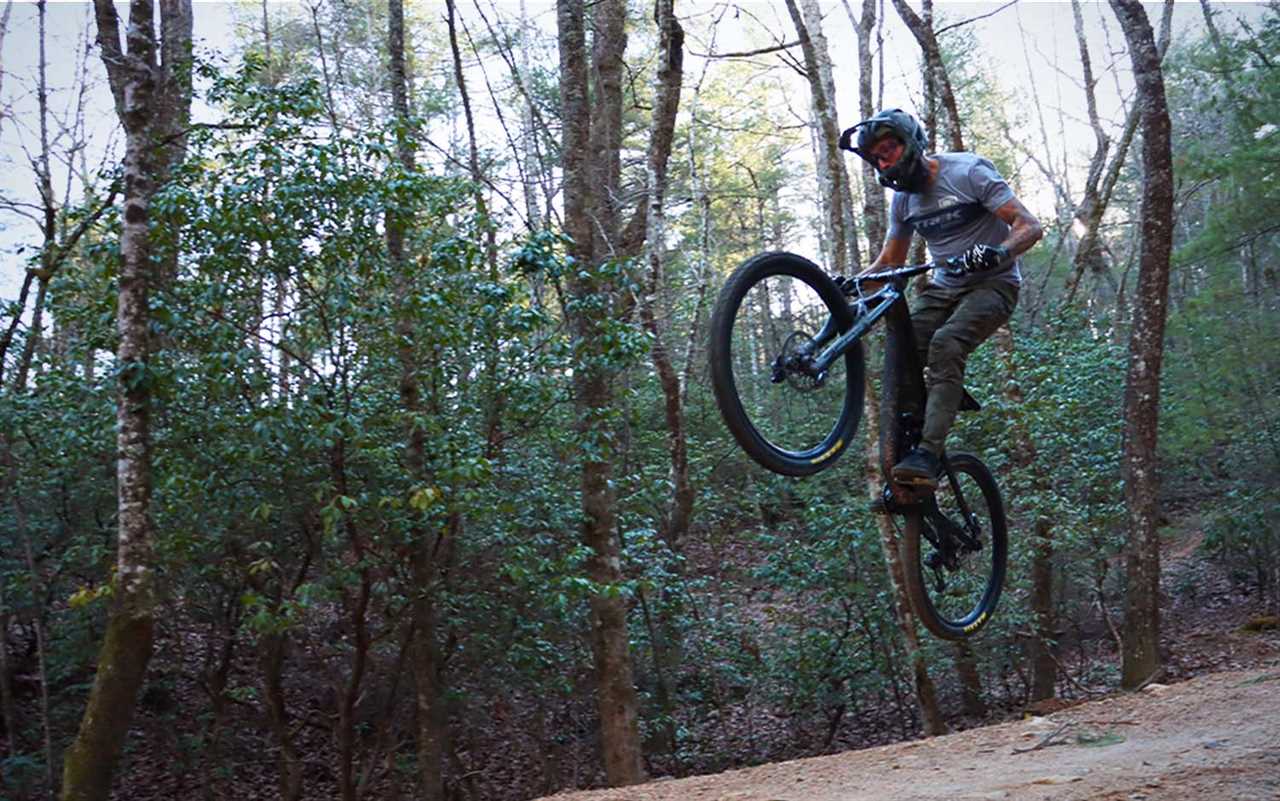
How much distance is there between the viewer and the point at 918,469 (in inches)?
183

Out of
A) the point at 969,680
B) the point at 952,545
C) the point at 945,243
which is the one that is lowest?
the point at 969,680

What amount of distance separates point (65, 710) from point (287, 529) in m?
3.93

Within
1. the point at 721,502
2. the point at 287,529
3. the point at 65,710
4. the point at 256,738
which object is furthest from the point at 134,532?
the point at 721,502

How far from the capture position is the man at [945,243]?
15.3ft

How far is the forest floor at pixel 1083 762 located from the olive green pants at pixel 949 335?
5.95 feet

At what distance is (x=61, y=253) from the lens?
8164mm

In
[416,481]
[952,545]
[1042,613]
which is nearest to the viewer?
[952,545]

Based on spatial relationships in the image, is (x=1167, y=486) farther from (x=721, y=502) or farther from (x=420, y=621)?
(x=420, y=621)

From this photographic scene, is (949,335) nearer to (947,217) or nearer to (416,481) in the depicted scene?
(947,217)

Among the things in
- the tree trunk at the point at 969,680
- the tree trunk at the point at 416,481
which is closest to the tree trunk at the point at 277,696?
the tree trunk at the point at 416,481

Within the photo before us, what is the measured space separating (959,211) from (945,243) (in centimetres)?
20

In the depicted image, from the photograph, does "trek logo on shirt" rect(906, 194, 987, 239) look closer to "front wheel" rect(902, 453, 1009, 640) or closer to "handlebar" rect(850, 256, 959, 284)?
"handlebar" rect(850, 256, 959, 284)

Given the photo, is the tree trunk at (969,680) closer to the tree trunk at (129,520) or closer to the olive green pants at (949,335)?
the olive green pants at (949,335)

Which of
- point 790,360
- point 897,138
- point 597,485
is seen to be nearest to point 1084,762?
point 790,360
